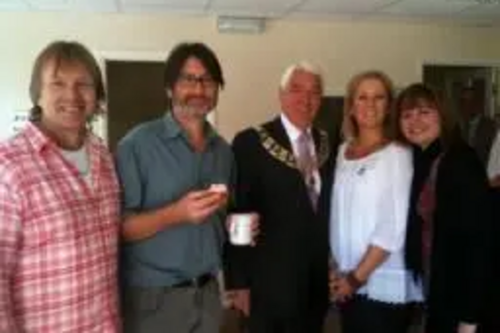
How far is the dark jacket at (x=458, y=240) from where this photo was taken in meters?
1.92

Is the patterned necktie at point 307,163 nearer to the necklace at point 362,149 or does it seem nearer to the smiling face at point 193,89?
→ the necklace at point 362,149

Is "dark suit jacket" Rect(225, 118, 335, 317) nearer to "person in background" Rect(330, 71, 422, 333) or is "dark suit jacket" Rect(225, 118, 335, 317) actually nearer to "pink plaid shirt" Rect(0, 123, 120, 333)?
"person in background" Rect(330, 71, 422, 333)

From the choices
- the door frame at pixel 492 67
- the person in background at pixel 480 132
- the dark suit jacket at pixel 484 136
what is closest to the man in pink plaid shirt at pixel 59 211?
the person in background at pixel 480 132

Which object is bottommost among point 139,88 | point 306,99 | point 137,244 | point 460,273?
point 460,273

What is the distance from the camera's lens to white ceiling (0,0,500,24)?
4.87 m

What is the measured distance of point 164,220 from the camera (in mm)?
1649

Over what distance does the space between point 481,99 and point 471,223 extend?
4.56 m

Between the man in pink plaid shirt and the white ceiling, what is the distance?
3.56 metres

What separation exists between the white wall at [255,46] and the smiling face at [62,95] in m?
4.00

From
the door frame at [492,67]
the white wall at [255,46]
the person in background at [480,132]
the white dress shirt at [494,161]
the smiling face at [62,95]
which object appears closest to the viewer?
the smiling face at [62,95]

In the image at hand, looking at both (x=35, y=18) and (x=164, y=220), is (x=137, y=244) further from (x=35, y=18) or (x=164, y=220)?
(x=35, y=18)

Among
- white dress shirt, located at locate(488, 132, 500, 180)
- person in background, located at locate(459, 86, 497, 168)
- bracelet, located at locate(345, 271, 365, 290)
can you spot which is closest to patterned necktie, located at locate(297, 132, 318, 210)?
bracelet, located at locate(345, 271, 365, 290)

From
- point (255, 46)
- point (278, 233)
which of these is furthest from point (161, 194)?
point (255, 46)

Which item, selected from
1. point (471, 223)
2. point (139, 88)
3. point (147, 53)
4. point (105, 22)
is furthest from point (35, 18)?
point (471, 223)
